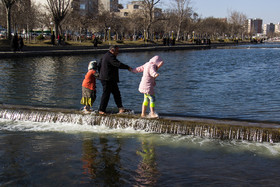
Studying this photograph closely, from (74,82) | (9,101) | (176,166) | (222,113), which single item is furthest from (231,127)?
(74,82)

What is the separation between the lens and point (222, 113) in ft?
35.5

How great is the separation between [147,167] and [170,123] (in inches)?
88.8

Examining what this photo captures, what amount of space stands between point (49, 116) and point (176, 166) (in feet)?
14.8

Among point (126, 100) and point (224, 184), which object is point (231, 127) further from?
point (126, 100)

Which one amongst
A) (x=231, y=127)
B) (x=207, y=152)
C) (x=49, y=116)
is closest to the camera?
(x=207, y=152)

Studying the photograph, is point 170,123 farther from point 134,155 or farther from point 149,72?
point 134,155

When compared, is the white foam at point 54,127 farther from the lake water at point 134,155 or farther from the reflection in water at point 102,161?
the reflection in water at point 102,161

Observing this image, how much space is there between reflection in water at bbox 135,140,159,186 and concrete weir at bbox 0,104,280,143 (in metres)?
0.92

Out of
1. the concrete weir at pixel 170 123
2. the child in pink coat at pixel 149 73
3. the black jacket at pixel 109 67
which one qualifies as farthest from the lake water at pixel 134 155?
the black jacket at pixel 109 67

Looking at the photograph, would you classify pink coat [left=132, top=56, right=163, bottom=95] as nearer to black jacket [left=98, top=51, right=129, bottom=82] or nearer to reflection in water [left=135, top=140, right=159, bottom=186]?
black jacket [left=98, top=51, right=129, bottom=82]

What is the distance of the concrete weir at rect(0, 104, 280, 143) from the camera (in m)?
7.82

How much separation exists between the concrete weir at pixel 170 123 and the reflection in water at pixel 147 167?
3.02 feet

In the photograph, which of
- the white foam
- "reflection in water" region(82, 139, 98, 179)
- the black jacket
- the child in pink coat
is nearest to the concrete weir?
the white foam

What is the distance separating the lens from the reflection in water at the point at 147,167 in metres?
5.72
